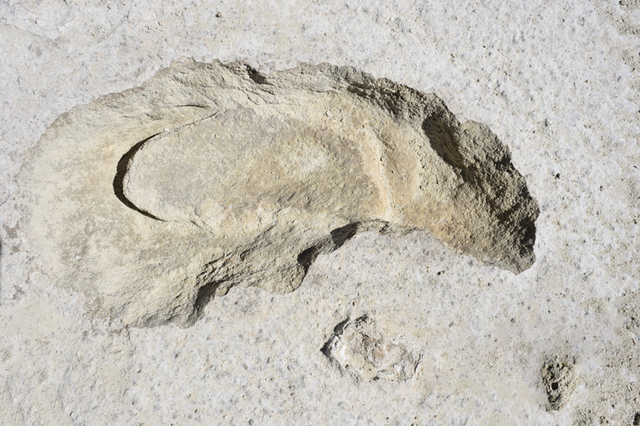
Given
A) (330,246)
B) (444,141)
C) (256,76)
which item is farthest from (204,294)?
(444,141)

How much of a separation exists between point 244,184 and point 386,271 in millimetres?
883

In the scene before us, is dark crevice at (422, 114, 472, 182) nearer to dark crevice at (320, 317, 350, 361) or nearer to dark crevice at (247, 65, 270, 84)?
dark crevice at (247, 65, 270, 84)

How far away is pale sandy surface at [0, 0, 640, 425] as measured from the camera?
1.82 m

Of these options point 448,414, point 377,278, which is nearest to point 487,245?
point 377,278

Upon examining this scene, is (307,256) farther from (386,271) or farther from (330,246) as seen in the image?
(386,271)

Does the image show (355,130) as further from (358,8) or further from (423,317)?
(423,317)

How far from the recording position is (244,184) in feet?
7.67

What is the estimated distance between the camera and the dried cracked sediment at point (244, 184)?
1.98m

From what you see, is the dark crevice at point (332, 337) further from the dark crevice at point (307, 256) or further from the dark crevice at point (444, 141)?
the dark crevice at point (444, 141)

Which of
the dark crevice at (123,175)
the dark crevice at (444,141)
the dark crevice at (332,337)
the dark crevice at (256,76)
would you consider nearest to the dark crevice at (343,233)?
the dark crevice at (332,337)

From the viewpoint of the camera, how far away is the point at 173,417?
1.80 metres

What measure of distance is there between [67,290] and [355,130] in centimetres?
146

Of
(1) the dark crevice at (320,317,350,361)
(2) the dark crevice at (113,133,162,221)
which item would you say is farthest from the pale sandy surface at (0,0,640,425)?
(2) the dark crevice at (113,133,162,221)

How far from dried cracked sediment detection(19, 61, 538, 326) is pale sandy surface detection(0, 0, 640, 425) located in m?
0.08
